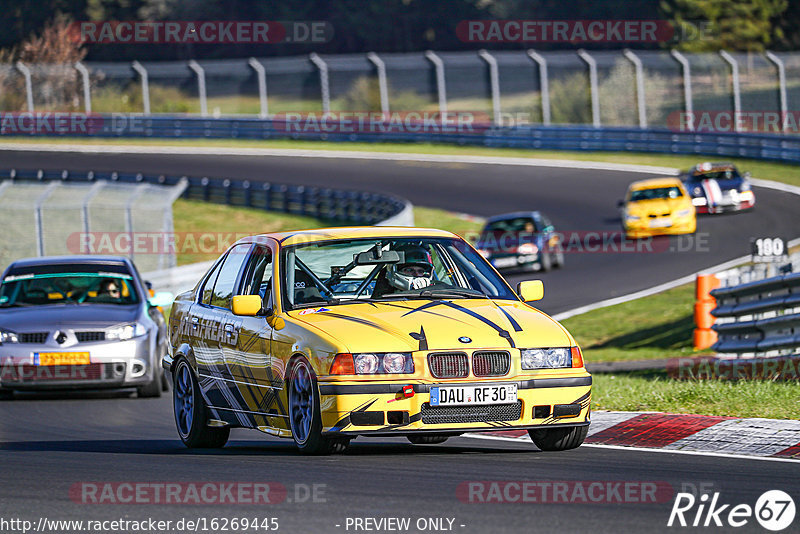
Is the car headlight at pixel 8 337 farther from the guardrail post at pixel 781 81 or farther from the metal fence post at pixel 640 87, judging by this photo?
the metal fence post at pixel 640 87

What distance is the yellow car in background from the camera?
30.5 meters

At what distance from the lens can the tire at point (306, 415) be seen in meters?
7.84

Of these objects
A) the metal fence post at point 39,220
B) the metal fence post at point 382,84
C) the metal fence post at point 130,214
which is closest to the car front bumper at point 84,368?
the metal fence post at point 39,220

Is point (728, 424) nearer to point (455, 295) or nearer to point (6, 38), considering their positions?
point (455, 295)

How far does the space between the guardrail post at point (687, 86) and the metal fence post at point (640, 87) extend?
1209mm

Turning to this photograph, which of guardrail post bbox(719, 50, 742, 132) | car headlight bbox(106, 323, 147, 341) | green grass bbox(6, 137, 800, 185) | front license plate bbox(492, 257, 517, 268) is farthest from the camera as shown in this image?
guardrail post bbox(719, 50, 742, 132)

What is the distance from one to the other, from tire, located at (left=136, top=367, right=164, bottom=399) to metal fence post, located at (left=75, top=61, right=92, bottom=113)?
3842 cm

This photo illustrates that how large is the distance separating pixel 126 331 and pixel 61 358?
72cm

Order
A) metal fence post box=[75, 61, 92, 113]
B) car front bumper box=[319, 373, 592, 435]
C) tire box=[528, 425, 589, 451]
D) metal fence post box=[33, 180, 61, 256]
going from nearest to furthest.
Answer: car front bumper box=[319, 373, 592, 435] < tire box=[528, 425, 589, 451] < metal fence post box=[33, 180, 61, 256] < metal fence post box=[75, 61, 92, 113]

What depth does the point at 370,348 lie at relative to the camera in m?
7.74

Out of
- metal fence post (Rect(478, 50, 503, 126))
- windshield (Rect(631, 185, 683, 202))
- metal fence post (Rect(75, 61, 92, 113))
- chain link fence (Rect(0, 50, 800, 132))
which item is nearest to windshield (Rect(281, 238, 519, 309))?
windshield (Rect(631, 185, 683, 202))

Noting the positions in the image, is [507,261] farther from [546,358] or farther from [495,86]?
[495,86]

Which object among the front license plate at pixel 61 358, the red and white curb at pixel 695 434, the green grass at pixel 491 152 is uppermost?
the red and white curb at pixel 695 434

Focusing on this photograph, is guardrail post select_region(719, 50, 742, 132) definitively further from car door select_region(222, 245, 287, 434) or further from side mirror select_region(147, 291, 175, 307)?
car door select_region(222, 245, 287, 434)
